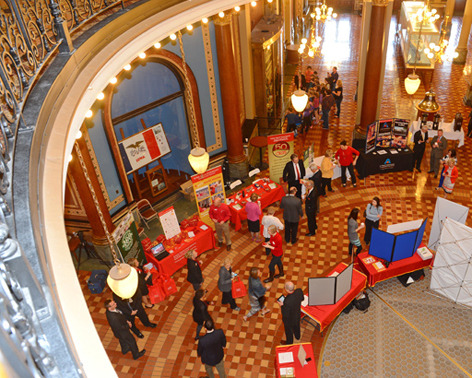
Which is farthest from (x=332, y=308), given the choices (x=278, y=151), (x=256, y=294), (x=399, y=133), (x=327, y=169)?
(x=399, y=133)

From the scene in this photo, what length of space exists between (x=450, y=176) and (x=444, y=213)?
7.40ft

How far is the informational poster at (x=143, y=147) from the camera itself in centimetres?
978

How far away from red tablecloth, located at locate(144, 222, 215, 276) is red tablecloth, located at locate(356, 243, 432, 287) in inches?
124

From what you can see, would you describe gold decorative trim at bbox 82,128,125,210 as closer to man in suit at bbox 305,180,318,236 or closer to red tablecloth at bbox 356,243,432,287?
man in suit at bbox 305,180,318,236

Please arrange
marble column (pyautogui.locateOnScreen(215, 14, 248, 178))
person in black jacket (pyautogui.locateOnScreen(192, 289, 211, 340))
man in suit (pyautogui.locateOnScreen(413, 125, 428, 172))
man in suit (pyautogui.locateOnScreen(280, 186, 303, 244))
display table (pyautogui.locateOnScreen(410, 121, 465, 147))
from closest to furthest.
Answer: person in black jacket (pyautogui.locateOnScreen(192, 289, 211, 340)), man in suit (pyautogui.locateOnScreen(280, 186, 303, 244)), marble column (pyautogui.locateOnScreen(215, 14, 248, 178)), man in suit (pyautogui.locateOnScreen(413, 125, 428, 172)), display table (pyautogui.locateOnScreen(410, 121, 465, 147))

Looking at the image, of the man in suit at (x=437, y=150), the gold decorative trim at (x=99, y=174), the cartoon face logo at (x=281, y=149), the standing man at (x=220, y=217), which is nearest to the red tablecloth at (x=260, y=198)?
the standing man at (x=220, y=217)

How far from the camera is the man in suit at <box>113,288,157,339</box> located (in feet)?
22.9

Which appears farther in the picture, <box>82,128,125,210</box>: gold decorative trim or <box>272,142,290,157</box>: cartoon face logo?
<box>272,142,290,157</box>: cartoon face logo

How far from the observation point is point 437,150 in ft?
34.4

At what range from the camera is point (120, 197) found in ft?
31.6

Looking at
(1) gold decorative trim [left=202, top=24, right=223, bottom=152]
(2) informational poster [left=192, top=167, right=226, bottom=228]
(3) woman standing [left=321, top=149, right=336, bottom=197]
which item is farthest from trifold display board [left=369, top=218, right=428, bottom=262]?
(1) gold decorative trim [left=202, top=24, right=223, bottom=152]

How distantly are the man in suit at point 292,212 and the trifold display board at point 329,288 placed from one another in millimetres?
1994

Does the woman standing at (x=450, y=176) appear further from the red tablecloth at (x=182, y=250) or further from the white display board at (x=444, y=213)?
the red tablecloth at (x=182, y=250)

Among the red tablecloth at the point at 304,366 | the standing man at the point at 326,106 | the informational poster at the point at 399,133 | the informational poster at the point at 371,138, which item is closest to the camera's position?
the red tablecloth at the point at 304,366
